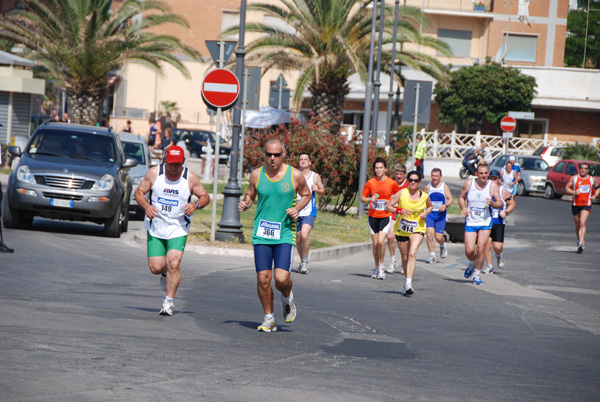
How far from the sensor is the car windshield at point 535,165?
40.3 m

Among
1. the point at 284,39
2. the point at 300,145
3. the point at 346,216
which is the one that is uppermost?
the point at 284,39

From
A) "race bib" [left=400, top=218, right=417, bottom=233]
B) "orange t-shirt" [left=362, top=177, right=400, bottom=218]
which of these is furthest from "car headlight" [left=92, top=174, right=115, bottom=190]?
"race bib" [left=400, top=218, right=417, bottom=233]

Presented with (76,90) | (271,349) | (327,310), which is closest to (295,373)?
(271,349)

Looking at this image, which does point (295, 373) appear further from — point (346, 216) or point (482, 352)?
point (346, 216)

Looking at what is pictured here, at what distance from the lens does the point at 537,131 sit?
5638cm

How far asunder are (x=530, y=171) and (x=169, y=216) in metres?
32.5

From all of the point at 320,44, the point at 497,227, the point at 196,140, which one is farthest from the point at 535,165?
the point at 497,227

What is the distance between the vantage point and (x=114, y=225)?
1712 cm

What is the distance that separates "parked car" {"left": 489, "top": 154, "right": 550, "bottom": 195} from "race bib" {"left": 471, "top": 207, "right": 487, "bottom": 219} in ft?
82.0

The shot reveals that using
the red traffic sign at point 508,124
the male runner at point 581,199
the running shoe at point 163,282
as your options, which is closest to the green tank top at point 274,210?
the running shoe at point 163,282

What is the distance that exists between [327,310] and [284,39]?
21.3 metres

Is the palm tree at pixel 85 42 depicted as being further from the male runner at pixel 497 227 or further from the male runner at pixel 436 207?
the male runner at pixel 497 227

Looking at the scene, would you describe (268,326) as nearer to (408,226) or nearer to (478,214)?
(408,226)

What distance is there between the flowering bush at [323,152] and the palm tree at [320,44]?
465cm
